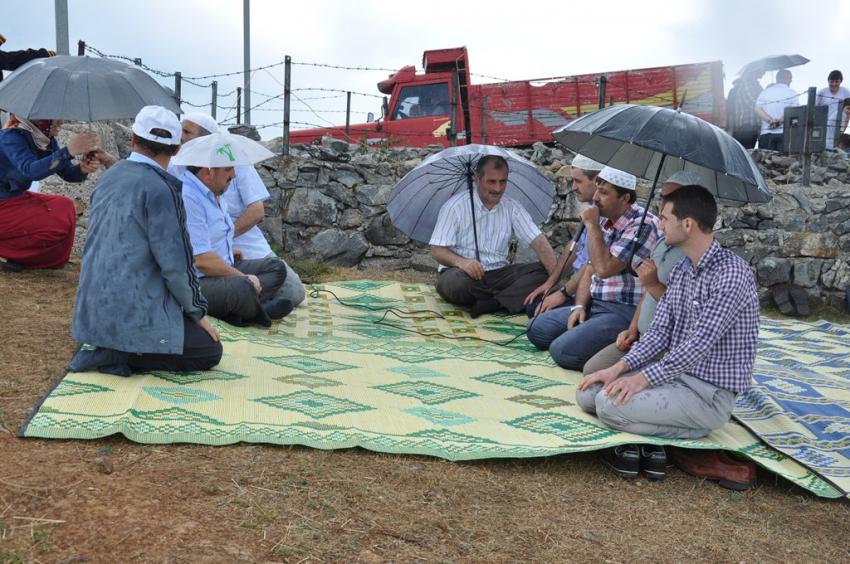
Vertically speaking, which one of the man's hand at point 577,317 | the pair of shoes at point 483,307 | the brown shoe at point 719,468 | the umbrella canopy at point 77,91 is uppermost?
the umbrella canopy at point 77,91

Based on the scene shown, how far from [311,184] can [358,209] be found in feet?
1.97

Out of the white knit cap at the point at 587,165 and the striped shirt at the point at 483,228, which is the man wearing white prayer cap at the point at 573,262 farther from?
the striped shirt at the point at 483,228

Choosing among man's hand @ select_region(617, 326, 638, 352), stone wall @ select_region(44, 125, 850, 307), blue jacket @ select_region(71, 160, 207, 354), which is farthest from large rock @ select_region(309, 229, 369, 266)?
blue jacket @ select_region(71, 160, 207, 354)

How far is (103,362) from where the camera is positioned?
414cm

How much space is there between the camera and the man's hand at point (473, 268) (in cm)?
658

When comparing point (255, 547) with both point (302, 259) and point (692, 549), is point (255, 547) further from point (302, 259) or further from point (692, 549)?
point (302, 259)

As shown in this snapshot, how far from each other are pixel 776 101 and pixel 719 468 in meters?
8.82

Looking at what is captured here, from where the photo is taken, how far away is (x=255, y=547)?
267cm

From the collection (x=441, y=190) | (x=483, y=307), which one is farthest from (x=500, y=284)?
(x=441, y=190)

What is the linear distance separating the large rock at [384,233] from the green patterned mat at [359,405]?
408 centimetres

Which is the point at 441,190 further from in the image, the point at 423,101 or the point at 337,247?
the point at 423,101

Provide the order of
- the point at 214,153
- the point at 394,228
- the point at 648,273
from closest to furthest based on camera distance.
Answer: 1. the point at 648,273
2. the point at 214,153
3. the point at 394,228

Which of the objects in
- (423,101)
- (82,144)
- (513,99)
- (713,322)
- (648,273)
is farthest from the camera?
(513,99)

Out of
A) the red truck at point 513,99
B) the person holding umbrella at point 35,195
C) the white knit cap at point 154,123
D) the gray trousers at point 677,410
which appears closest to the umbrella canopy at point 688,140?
the gray trousers at point 677,410
